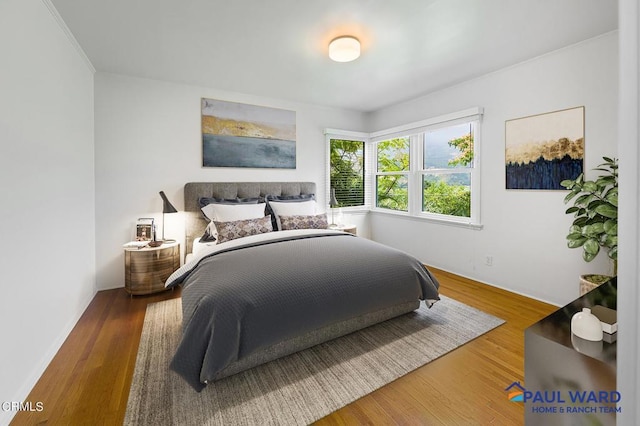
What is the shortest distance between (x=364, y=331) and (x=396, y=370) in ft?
1.70

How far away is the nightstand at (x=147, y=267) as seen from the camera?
311cm

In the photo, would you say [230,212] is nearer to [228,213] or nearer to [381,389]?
[228,213]

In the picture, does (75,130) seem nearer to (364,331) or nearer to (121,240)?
(121,240)

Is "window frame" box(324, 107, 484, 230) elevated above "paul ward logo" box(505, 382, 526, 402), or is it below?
above

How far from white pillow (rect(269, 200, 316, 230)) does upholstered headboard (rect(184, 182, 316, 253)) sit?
319 mm

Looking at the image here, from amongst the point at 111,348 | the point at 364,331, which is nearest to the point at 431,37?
the point at 364,331

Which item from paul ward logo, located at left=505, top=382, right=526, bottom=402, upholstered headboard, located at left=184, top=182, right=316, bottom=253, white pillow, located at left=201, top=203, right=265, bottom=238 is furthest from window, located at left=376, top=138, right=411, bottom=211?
paul ward logo, located at left=505, top=382, right=526, bottom=402

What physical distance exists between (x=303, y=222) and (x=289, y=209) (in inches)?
12.4

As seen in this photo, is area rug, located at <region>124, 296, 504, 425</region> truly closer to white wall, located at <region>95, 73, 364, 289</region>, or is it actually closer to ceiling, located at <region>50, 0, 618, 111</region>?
white wall, located at <region>95, 73, 364, 289</region>

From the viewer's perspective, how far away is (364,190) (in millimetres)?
5293

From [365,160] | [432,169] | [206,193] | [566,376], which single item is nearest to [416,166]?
[432,169]

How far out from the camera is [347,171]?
5121mm

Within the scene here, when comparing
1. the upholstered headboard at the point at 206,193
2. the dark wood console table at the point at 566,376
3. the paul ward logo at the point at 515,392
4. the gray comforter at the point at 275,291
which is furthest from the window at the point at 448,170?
the dark wood console table at the point at 566,376

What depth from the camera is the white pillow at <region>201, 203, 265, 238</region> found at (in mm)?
3420
